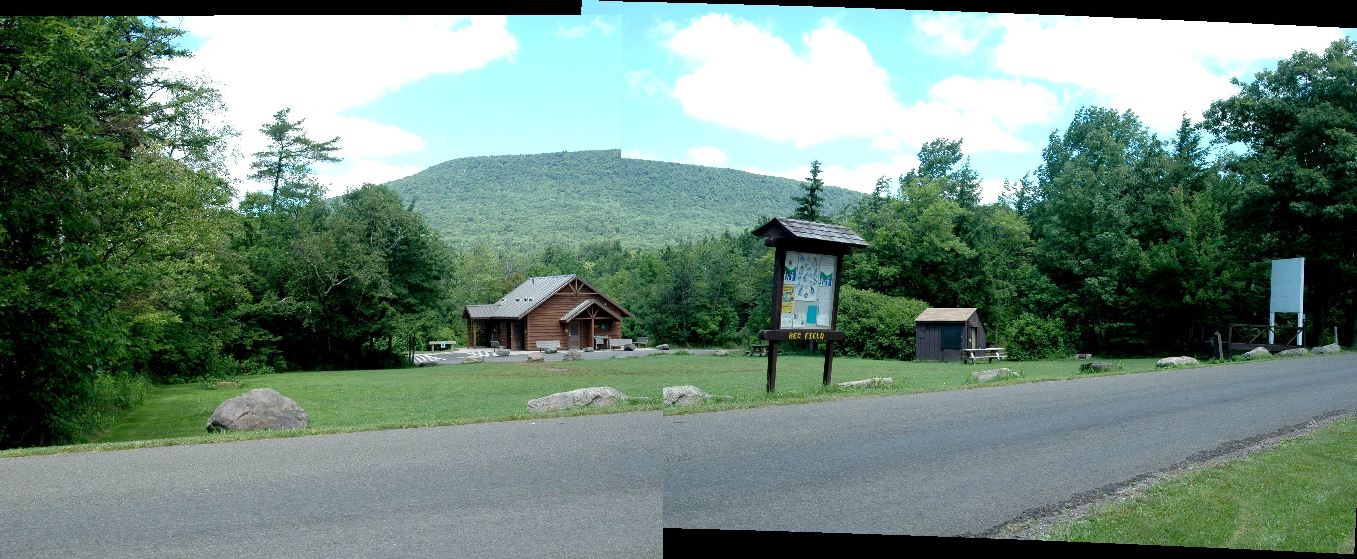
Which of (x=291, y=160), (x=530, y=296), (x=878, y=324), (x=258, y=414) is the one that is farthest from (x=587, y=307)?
(x=291, y=160)

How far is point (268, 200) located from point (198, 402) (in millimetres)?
11780

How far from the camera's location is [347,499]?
487cm

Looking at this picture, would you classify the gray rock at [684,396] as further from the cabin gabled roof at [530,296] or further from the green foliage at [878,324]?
the green foliage at [878,324]

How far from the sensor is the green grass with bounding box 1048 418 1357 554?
402cm

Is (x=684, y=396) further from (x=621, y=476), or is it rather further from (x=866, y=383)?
(x=866, y=383)

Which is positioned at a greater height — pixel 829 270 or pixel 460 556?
pixel 829 270

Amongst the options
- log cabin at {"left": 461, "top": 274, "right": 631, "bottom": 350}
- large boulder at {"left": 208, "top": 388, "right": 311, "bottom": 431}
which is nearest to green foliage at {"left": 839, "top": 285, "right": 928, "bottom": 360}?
log cabin at {"left": 461, "top": 274, "right": 631, "bottom": 350}

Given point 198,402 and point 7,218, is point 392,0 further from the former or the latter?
point 198,402

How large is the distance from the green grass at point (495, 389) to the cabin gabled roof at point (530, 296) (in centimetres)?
75

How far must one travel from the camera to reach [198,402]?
1570 centimetres

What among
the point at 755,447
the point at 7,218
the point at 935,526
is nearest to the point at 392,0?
the point at 935,526

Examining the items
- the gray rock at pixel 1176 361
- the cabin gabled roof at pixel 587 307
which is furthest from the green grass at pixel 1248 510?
the gray rock at pixel 1176 361

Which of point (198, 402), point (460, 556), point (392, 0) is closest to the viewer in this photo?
point (392, 0)

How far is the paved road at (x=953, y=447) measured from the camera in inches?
179
